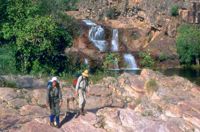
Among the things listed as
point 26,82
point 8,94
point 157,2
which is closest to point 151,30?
point 157,2

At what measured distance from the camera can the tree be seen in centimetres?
6197

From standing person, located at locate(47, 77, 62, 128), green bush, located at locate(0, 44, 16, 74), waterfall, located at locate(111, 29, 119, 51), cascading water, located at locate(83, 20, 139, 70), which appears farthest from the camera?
waterfall, located at locate(111, 29, 119, 51)

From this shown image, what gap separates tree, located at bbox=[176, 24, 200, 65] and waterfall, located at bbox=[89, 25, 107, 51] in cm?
949

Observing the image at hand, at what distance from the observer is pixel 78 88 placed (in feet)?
68.9

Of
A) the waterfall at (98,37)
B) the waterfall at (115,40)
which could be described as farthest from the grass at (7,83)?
the waterfall at (115,40)

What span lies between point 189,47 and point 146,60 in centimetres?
727

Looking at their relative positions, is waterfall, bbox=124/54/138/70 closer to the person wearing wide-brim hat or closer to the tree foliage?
the tree foliage

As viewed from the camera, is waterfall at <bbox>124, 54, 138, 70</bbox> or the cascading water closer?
waterfall at <bbox>124, 54, 138, 70</bbox>

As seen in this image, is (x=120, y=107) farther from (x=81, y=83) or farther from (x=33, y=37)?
(x=33, y=37)

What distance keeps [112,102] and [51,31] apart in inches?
506

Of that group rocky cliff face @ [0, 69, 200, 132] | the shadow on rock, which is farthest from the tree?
the shadow on rock

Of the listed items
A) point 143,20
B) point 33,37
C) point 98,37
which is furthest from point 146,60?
point 33,37

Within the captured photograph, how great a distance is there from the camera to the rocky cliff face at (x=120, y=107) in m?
20.7

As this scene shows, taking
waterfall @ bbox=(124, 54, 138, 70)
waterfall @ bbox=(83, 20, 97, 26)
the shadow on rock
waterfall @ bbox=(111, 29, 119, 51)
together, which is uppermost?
the shadow on rock
